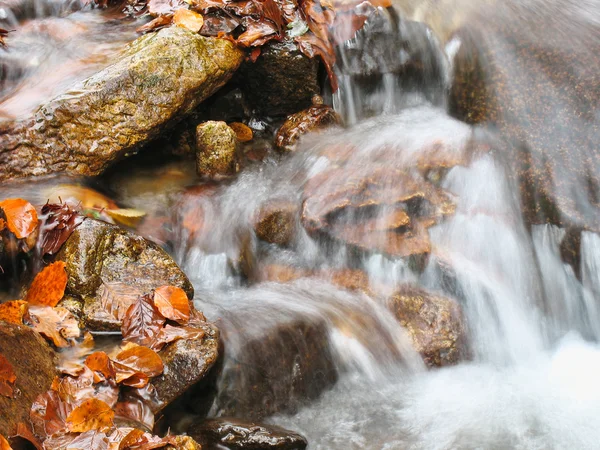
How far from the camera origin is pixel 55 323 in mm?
3242

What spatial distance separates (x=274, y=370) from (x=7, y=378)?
1501 millimetres

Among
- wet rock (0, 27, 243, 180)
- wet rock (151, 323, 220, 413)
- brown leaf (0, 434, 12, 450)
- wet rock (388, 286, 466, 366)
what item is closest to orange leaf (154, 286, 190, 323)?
wet rock (151, 323, 220, 413)

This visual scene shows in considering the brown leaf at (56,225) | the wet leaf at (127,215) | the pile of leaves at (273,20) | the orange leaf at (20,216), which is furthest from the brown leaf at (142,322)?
the pile of leaves at (273,20)

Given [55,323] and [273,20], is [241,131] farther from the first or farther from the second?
[55,323]

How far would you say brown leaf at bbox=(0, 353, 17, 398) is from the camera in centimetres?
240

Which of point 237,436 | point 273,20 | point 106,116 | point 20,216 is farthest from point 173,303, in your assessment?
point 273,20

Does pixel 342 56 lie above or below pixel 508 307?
above

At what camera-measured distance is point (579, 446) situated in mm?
3268

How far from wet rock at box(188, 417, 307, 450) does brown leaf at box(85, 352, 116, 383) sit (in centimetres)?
55

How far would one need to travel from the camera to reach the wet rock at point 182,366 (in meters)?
2.99

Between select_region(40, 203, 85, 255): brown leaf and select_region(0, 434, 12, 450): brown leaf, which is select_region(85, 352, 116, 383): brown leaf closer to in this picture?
select_region(0, 434, 12, 450): brown leaf

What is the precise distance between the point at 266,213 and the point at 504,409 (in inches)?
87.7

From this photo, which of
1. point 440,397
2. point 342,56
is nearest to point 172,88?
point 342,56

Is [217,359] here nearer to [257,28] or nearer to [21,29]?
[257,28]
